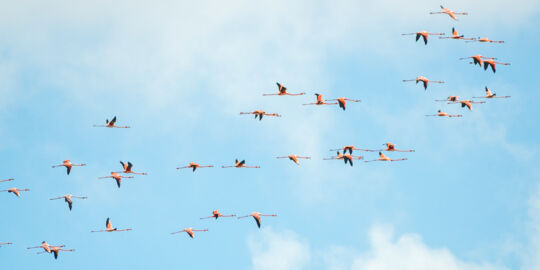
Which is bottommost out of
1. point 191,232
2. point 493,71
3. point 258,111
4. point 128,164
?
point 191,232

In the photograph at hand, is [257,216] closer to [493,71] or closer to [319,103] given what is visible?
[319,103]

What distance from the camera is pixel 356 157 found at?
8412 cm

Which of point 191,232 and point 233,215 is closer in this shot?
point 233,215

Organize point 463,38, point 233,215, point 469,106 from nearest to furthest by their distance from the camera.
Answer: point 233,215 < point 463,38 < point 469,106

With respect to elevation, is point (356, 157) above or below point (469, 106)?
below

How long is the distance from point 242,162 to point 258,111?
15.1 feet

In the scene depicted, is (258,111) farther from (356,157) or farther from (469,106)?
(469,106)

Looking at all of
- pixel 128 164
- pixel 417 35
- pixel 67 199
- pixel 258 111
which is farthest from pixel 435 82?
→ pixel 67 199

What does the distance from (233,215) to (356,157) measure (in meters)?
13.5

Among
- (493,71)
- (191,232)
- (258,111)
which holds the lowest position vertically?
(191,232)

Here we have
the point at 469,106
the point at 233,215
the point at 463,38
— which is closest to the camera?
the point at 233,215

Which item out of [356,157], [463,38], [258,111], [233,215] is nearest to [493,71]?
[463,38]

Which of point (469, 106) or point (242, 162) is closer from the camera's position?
point (242, 162)

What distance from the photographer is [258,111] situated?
273 ft
